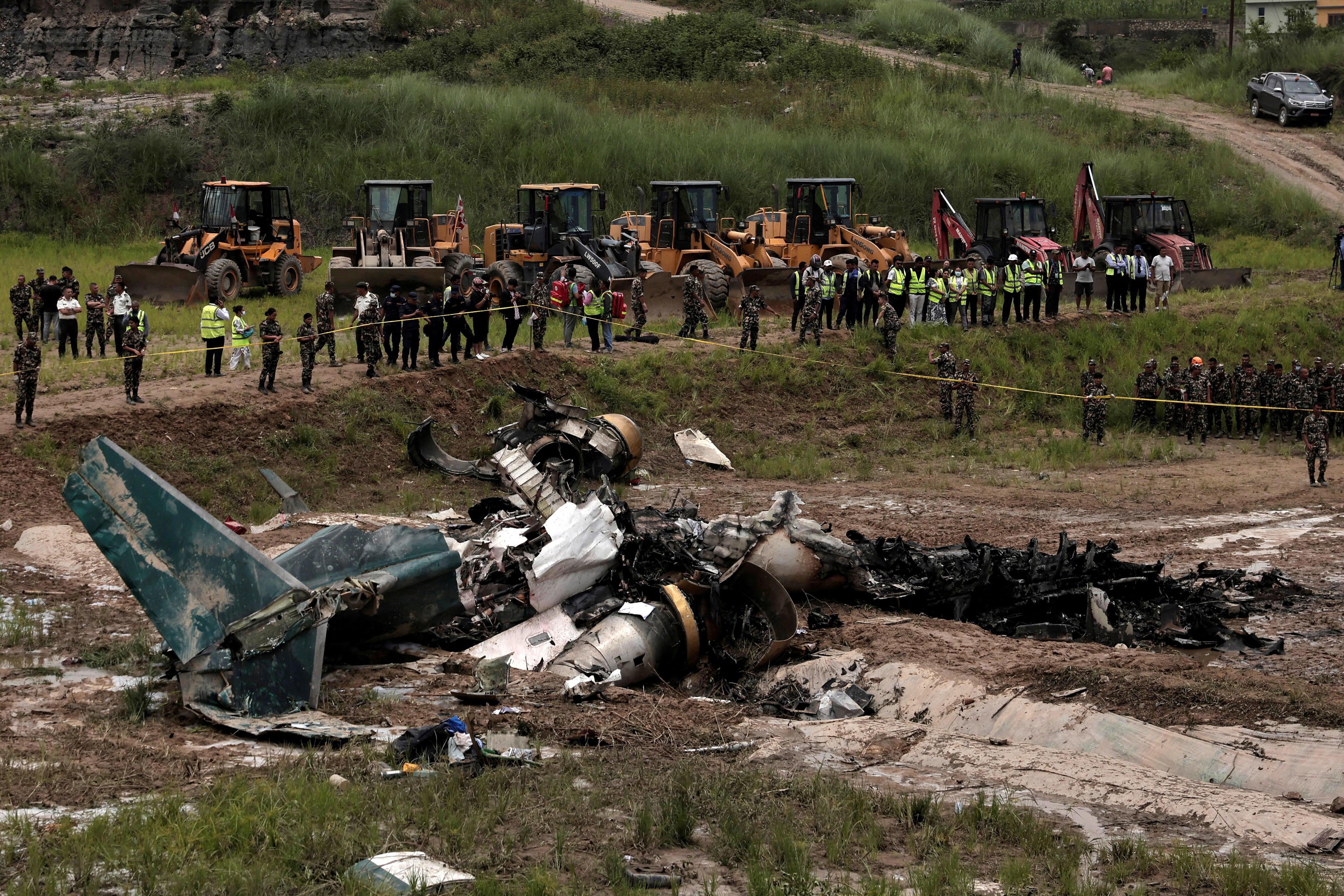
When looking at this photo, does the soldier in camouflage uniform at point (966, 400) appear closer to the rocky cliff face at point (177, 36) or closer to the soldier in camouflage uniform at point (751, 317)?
the soldier in camouflage uniform at point (751, 317)

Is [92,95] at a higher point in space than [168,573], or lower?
higher

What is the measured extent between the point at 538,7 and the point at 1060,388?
3364cm

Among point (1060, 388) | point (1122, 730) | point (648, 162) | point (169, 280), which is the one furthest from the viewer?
point (648, 162)

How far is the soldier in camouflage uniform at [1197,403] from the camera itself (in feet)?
67.2

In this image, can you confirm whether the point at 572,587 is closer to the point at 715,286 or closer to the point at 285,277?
the point at 715,286

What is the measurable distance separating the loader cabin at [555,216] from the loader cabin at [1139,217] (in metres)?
11.6

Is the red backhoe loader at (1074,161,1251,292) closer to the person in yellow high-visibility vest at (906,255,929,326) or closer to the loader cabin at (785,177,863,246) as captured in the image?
the loader cabin at (785,177,863,246)

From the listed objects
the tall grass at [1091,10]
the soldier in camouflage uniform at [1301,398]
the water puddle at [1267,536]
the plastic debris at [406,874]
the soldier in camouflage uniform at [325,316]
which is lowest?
the water puddle at [1267,536]

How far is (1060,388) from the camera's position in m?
22.8

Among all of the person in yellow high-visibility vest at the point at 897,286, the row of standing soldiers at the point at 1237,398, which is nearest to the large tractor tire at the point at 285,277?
the person in yellow high-visibility vest at the point at 897,286

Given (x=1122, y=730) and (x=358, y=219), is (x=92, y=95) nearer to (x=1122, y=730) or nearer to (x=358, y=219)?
(x=358, y=219)

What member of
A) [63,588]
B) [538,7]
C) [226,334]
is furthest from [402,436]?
[538,7]

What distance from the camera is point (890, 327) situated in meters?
22.3

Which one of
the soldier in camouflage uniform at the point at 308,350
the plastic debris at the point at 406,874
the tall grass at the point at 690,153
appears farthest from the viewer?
the tall grass at the point at 690,153
